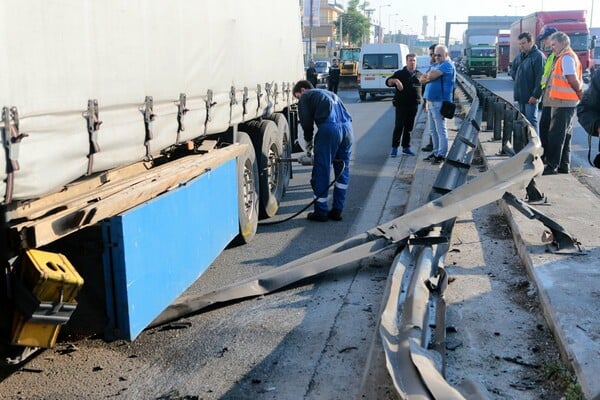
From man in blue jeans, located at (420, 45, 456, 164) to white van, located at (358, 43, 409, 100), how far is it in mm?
20227

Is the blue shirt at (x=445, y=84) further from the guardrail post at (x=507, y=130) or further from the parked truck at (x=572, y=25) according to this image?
the parked truck at (x=572, y=25)

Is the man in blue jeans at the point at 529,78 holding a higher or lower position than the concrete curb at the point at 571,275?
higher

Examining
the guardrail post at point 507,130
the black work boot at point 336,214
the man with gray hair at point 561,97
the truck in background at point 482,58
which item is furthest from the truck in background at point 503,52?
the black work boot at point 336,214

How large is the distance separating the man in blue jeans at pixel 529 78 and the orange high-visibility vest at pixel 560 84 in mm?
1221

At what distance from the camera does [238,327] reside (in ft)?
17.3

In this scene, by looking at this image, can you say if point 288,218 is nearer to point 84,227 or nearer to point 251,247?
point 251,247

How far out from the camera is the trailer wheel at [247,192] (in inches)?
282

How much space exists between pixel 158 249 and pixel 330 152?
4310 mm

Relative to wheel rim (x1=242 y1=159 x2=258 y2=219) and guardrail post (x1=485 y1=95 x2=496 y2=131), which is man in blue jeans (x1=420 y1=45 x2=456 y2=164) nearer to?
guardrail post (x1=485 y1=95 x2=496 y2=131)

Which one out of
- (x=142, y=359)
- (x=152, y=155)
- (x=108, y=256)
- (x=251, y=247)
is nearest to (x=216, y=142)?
(x=251, y=247)

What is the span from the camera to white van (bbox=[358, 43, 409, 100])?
32719 millimetres

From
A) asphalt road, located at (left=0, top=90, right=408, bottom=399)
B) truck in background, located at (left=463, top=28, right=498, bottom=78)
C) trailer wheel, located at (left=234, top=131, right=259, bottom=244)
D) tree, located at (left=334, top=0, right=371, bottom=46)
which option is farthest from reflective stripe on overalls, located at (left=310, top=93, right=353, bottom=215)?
tree, located at (left=334, top=0, right=371, bottom=46)

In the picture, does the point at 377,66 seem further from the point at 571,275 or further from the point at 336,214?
the point at 571,275

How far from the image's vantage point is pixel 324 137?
8.48 m
